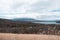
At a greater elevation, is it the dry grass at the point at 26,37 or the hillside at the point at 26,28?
the hillside at the point at 26,28

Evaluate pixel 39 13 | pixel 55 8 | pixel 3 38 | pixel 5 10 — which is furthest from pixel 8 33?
pixel 55 8

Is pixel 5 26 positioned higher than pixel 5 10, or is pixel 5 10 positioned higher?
pixel 5 10

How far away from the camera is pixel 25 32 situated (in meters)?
0.95

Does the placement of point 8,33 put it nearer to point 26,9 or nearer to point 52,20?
point 26,9

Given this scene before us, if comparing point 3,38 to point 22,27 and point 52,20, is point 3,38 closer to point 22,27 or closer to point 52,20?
point 22,27

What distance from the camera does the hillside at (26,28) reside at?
93cm

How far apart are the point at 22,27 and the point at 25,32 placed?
0.16 ft

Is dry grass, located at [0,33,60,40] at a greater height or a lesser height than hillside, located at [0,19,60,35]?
lesser

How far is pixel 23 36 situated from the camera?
932mm

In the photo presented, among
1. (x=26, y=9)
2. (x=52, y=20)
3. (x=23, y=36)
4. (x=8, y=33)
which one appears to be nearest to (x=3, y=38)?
(x=8, y=33)

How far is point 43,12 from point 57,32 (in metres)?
0.19

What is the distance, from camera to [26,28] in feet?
3.15

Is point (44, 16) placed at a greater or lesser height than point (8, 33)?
greater

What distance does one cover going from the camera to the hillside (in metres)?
0.93
